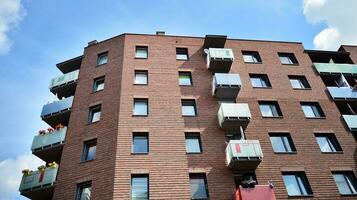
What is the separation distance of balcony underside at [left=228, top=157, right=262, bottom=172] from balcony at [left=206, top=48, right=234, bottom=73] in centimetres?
901

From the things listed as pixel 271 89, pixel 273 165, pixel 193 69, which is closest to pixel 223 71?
pixel 193 69

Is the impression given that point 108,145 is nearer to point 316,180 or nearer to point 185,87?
point 185,87

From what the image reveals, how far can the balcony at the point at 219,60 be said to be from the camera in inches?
976

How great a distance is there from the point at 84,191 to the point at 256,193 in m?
9.95

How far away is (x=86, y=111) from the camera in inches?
902

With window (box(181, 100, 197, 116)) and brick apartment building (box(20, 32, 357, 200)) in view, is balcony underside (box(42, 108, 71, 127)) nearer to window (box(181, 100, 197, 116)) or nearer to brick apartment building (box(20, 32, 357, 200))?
brick apartment building (box(20, 32, 357, 200))

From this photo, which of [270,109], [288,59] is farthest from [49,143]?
[288,59]

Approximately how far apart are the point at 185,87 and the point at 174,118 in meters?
3.26

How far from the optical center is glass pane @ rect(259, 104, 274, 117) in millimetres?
23558

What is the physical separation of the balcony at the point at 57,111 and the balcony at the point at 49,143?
1901 mm

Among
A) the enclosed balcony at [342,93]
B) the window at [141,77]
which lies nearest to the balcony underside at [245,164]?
the window at [141,77]

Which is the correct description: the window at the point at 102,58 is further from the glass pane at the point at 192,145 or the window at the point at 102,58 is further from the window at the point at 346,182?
the window at the point at 346,182

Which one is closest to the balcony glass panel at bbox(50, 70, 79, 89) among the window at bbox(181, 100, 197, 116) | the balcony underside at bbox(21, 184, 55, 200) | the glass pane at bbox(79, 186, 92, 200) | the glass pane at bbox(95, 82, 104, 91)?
the glass pane at bbox(95, 82, 104, 91)

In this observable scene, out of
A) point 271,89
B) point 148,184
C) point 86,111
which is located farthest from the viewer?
point 271,89
